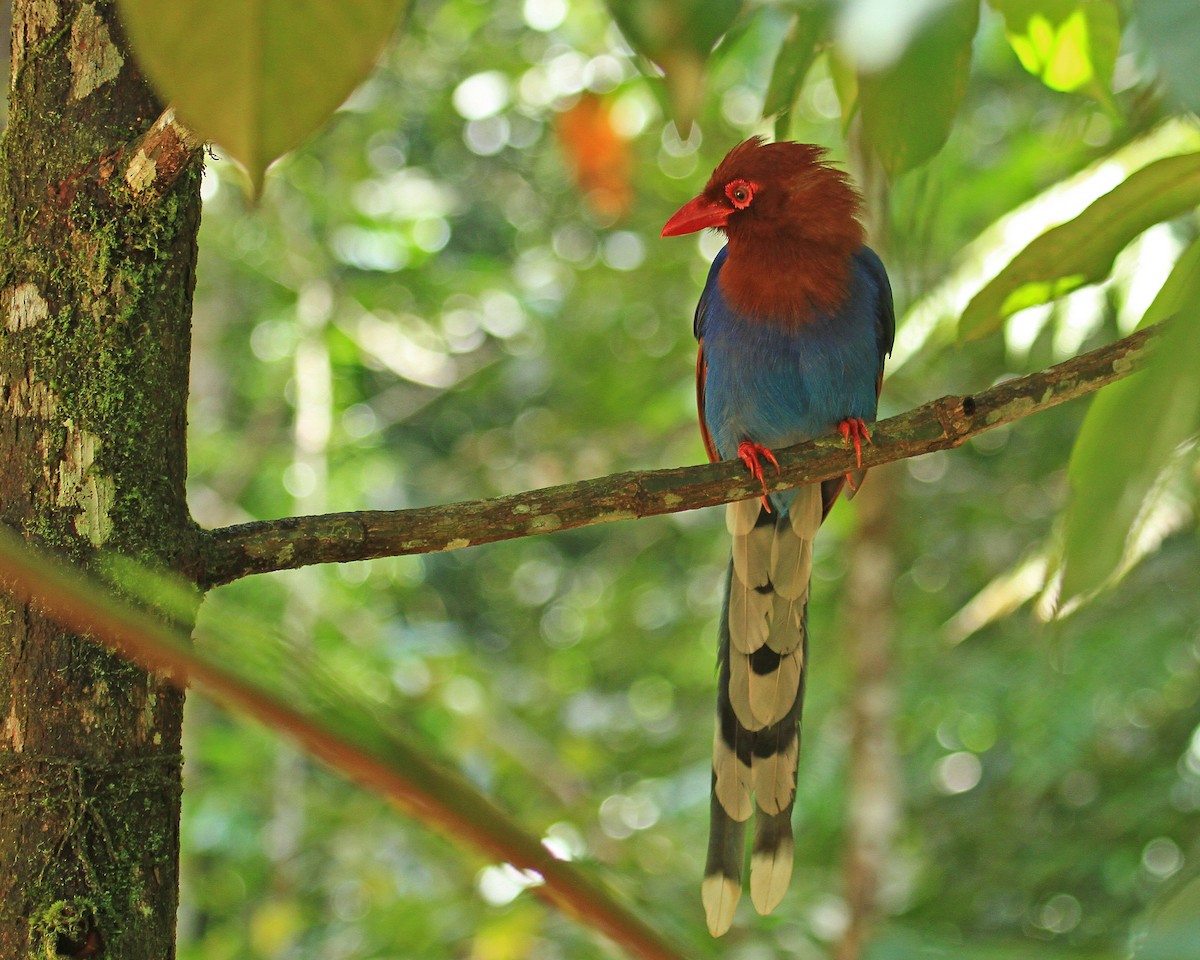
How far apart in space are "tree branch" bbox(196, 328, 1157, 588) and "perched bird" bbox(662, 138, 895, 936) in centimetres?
83

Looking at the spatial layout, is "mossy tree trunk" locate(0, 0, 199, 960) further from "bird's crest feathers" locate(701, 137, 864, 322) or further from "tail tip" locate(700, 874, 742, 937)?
"bird's crest feathers" locate(701, 137, 864, 322)

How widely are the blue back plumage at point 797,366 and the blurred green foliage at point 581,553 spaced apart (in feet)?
1.13

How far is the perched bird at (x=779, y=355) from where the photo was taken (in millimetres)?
A: 2762

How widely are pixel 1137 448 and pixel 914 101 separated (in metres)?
0.46

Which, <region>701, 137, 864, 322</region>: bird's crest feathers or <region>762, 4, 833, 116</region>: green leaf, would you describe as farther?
<region>701, 137, 864, 322</region>: bird's crest feathers

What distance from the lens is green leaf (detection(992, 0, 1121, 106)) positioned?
0.92 metres

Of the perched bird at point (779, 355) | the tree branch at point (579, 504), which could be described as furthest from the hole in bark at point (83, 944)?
the perched bird at point (779, 355)

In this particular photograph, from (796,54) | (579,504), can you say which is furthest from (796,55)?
(579,504)

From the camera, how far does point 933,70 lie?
2.50 feet

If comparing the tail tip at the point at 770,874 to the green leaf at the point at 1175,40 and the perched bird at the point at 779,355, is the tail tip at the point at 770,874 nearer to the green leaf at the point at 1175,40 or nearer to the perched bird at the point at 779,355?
the perched bird at the point at 779,355

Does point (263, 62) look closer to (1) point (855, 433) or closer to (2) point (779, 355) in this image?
(1) point (855, 433)

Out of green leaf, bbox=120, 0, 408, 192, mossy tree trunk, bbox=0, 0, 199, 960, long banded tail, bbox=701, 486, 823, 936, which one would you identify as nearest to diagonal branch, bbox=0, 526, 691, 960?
green leaf, bbox=120, 0, 408, 192

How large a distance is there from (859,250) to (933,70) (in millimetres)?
2246

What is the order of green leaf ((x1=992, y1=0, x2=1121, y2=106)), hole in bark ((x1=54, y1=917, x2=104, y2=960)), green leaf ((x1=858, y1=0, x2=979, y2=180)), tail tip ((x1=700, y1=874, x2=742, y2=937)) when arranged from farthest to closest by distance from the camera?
tail tip ((x1=700, y1=874, x2=742, y2=937))
hole in bark ((x1=54, y1=917, x2=104, y2=960))
green leaf ((x1=992, y1=0, x2=1121, y2=106))
green leaf ((x1=858, y1=0, x2=979, y2=180))
